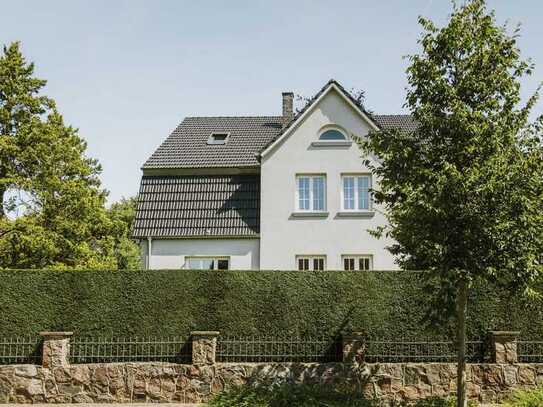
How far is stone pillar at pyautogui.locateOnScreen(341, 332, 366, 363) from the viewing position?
46.6 ft

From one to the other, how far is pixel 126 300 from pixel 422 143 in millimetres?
8674

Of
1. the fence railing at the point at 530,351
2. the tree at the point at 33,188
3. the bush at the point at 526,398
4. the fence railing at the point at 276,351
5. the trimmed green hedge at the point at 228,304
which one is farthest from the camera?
the tree at the point at 33,188

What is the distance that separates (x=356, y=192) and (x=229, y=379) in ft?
Result: 37.6

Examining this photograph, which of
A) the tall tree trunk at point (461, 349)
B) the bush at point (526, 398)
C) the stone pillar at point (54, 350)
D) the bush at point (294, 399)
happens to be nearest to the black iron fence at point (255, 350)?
the stone pillar at point (54, 350)

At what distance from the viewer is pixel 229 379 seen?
46.1 ft

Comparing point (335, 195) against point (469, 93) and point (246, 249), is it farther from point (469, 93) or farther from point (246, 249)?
point (469, 93)

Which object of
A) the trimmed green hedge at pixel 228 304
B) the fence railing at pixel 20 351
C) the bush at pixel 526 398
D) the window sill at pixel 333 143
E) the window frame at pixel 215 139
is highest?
the window frame at pixel 215 139

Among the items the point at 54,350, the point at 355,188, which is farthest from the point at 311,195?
the point at 54,350

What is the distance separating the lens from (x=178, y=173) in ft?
81.5

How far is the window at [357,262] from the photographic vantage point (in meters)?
22.7

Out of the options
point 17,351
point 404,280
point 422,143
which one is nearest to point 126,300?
point 17,351

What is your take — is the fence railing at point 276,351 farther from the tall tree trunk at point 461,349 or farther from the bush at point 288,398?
the tall tree trunk at point 461,349

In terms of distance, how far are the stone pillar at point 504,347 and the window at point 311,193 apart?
10.1m

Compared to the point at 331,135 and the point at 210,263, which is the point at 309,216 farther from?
the point at 210,263
